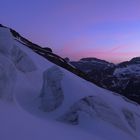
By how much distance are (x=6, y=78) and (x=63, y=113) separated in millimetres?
3913

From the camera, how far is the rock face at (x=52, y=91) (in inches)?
878

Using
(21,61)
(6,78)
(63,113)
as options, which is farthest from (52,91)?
(21,61)

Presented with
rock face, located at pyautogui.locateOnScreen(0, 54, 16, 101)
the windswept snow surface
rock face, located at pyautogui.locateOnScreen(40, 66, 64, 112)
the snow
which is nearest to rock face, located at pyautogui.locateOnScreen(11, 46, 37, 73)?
the windswept snow surface

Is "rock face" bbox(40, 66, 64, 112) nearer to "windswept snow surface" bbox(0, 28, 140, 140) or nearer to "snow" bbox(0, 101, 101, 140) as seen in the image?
"windswept snow surface" bbox(0, 28, 140, 140)

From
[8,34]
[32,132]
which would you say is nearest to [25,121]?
[32,132]

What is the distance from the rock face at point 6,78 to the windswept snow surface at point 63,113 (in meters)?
0.44

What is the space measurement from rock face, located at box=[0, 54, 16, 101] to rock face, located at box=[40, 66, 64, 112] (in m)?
3.02

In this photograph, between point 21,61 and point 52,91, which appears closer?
point 52,91

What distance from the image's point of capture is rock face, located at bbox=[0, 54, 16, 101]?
19013 millimetres

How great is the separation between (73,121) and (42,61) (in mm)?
17786

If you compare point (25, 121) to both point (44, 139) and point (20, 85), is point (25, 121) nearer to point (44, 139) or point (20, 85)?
point (44, 139)

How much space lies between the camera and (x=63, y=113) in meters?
21.0

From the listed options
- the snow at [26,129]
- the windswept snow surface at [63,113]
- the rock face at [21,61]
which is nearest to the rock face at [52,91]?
the windswept snow surface at [63,113]

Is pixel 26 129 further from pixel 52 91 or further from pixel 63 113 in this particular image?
pixel 52 91
